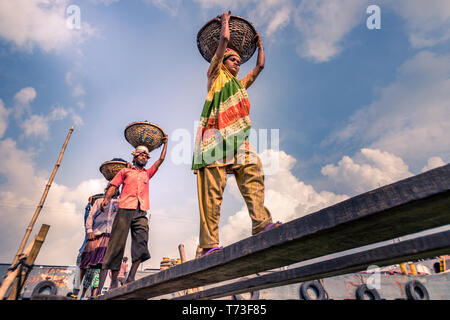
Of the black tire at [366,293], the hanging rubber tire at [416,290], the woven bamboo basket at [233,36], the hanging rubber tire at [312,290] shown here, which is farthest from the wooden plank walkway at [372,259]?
the hanging rubber tire at [416,290]

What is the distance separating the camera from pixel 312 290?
887 centimetres

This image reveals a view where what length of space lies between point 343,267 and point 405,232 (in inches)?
73.2

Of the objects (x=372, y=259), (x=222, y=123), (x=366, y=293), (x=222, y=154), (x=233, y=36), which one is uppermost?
(x=233, y=36)

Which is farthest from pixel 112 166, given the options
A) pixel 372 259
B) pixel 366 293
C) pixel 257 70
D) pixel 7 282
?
pixel 366 293

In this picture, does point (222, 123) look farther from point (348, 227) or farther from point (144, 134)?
point (144, 134)

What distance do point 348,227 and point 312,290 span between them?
9132 millimetres

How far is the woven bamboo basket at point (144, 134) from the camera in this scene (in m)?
4.62

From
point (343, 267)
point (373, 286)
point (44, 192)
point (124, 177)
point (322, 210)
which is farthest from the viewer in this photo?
point (373, 286)

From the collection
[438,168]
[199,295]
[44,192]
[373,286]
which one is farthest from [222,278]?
[373,286]

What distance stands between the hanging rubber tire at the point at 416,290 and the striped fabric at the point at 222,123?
10725 millimetres

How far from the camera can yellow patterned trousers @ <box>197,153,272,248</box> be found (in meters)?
2.32

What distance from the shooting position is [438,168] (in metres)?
0.85

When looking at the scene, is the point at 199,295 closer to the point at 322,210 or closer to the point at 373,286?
the point at 322,210
